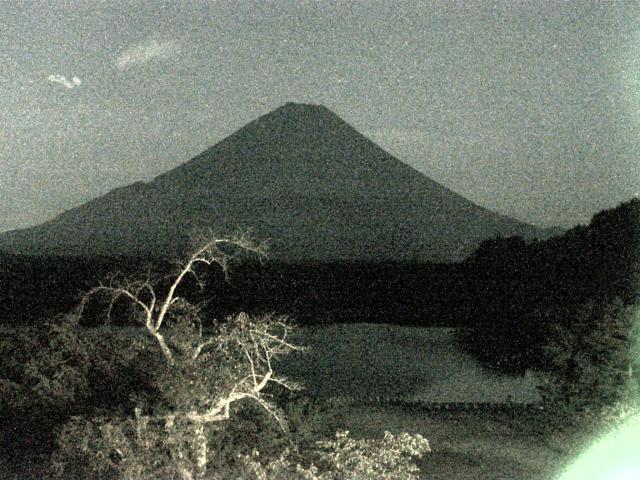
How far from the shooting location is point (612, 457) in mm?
8625

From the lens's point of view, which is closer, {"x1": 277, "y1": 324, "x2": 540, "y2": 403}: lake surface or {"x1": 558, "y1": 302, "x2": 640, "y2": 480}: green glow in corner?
{"x1": 558, "y1": 302, "x2": 640, "y2": 480}: green glow in corner

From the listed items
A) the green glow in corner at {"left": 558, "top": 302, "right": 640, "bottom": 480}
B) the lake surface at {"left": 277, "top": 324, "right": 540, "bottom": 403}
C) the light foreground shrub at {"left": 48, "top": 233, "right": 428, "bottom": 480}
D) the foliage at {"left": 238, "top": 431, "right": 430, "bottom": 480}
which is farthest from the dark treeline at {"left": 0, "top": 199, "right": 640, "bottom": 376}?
the foliage at {"left": 238, "top": 431, "right": 430, "bottom": 480}

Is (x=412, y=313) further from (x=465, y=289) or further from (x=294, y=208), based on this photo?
→ (x=294, y=208)

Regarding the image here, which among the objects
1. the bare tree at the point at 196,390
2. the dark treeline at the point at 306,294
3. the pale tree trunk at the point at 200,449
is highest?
the bare tree at the point at 196,390

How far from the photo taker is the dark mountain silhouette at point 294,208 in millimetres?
77812

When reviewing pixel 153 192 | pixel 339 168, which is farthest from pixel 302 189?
pixel 153 192

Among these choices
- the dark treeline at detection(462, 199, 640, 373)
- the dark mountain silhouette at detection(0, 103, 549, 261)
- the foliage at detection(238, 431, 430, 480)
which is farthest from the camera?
the dark mountain silhouette at detection(0, 103, 549, 261)

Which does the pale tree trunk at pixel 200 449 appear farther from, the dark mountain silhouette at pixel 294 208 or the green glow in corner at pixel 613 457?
the dark mountain silhouette at pixel 294 208

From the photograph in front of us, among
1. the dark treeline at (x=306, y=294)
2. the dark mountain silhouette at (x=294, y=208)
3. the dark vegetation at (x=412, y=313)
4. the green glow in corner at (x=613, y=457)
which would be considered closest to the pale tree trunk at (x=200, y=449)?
the dark vegetation at (x=412, y=313)

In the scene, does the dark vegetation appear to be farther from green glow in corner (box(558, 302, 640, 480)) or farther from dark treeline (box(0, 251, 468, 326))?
green glow in corner (box(558, 302, 640, 480))

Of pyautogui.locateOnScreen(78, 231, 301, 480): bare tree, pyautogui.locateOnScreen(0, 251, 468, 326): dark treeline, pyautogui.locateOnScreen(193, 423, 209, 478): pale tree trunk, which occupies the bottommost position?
pyautogui.locateOnScreen(0, 251, 468, 326): dark treeline

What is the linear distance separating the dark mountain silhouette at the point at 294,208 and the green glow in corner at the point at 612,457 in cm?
6166

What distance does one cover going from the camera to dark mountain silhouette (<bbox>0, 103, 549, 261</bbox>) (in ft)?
255

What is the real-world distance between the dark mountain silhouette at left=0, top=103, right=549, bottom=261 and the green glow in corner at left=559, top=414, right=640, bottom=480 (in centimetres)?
6166
